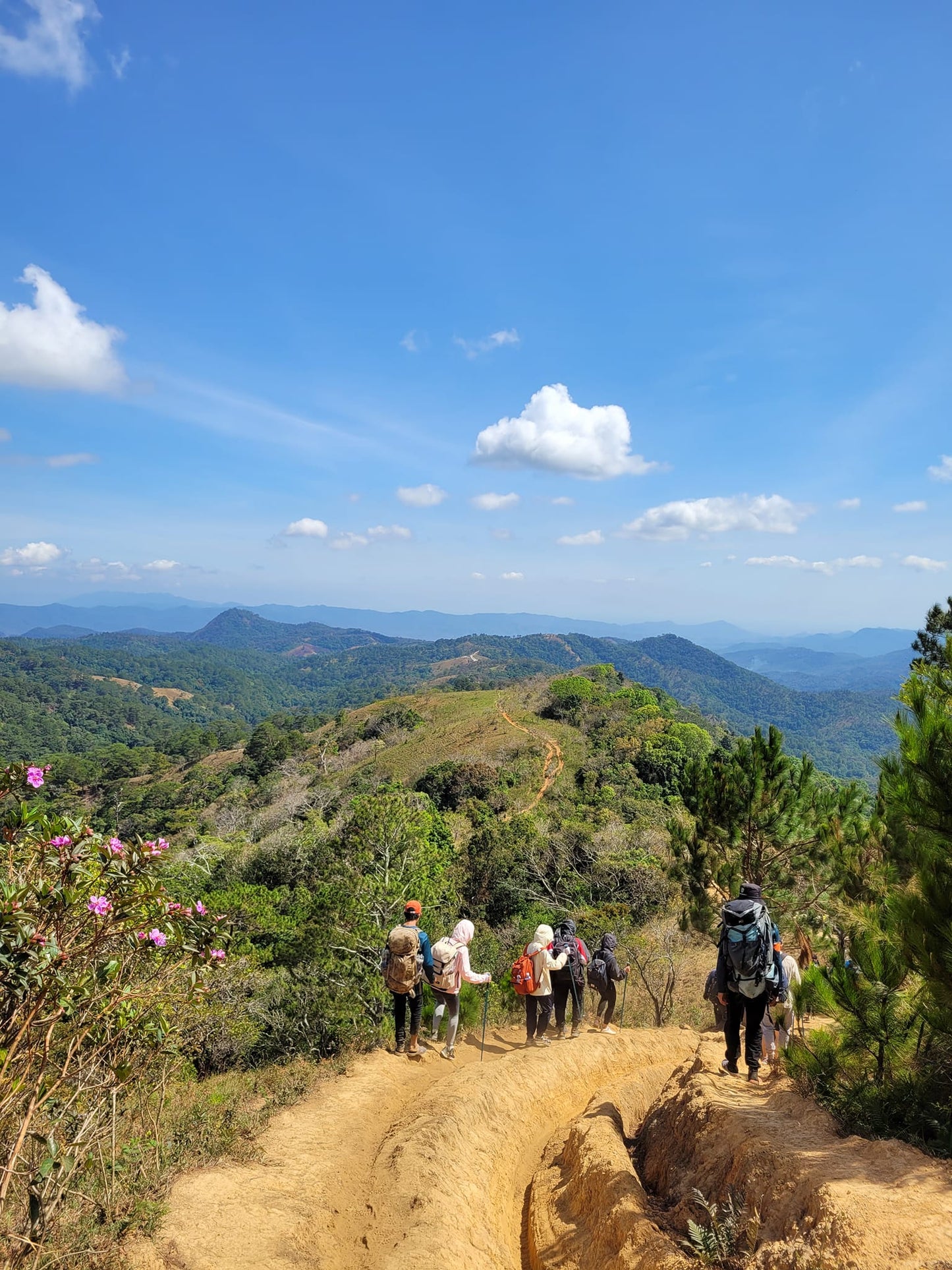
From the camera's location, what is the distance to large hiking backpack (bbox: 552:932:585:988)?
8.41 m

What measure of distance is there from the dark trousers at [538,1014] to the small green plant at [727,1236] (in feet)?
13.4

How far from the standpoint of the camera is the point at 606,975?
348 inches

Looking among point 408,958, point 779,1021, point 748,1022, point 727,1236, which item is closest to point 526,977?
point 408,958

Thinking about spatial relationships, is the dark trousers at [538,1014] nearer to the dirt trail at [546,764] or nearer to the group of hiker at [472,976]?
the group of hiker at [472,976]

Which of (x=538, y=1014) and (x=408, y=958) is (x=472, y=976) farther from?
(x=538, y=1014)

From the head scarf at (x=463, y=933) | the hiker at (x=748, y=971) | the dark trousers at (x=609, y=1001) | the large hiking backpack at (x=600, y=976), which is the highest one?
the hiker at (x=748, y=971)

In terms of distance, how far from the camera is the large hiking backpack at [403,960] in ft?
24.4

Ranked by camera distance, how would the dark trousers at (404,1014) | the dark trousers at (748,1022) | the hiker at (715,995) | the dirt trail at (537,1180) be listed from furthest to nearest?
the dark trousers at (404,1014) → the hiker at (715,995) → the dark trousers at (748,1022) → the dirt trail at (537,1180)

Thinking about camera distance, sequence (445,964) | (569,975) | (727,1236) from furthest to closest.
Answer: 1. (569,975)
2. (445,964)
3. (727,1236)

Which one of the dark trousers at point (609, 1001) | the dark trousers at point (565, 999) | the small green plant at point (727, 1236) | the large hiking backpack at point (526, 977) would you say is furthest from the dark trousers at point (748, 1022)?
the dark trousers at point (609, 1001)

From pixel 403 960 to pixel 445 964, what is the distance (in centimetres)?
53

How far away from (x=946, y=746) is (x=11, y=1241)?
608 cm

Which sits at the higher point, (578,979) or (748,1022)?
(748,1022)

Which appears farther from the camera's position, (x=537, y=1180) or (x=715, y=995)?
(x=715, y=995)
